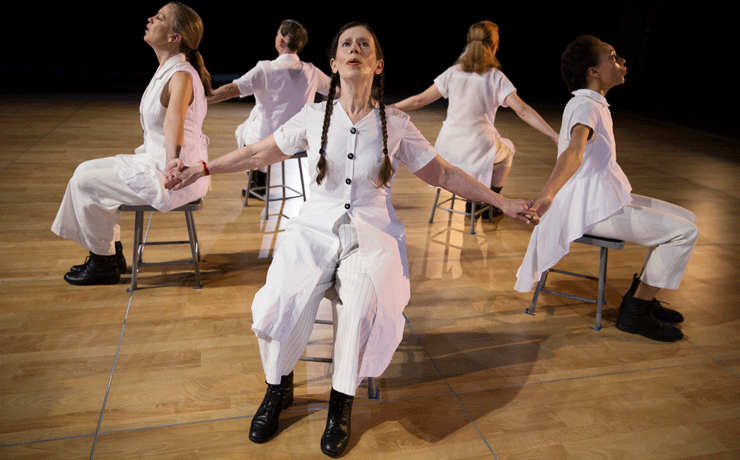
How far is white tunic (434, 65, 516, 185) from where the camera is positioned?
380cm

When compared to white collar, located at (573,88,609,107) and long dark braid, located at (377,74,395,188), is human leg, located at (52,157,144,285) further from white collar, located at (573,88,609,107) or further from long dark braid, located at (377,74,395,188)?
white collar, located at (573,88,609,107)

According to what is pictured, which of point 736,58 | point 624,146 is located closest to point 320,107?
point 624,146

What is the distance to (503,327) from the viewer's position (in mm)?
2812

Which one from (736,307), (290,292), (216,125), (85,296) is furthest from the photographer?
(216,125)

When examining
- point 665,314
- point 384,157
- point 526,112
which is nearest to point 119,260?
point 384,157

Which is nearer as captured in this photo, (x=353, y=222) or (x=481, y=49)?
(x=353, y=222)

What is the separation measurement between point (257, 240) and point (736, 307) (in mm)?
2954

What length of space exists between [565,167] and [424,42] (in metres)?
12.5

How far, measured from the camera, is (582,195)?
2654mm

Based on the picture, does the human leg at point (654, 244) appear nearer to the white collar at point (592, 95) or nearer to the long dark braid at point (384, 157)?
the white collar at point (592, 95)

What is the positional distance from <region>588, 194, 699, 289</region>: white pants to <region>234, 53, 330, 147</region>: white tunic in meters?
2.26

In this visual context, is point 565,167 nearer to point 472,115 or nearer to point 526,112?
point 526,112

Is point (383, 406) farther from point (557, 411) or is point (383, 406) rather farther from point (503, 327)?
point (503, 327)

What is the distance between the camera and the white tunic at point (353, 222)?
1901 millimetres
